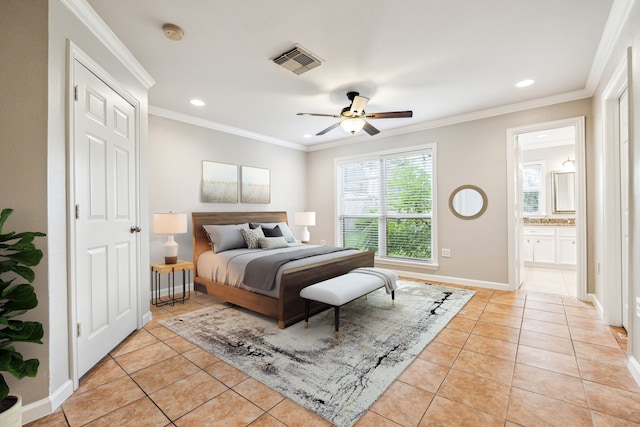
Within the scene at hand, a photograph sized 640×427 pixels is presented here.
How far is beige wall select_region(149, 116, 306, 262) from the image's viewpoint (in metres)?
4.00

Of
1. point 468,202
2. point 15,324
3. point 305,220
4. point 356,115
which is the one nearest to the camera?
point 15,324

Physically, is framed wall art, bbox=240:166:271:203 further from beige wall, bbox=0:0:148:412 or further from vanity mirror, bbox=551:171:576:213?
vanity mirror, bbox=551:171:576:213

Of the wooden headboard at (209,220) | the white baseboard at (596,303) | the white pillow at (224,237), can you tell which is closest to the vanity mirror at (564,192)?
the white baseboard at (596,303)

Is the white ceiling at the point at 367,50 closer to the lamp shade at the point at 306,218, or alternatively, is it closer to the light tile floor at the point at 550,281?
the lamp shade at the point at 306,218

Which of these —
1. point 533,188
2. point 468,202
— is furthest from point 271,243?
point 533,188

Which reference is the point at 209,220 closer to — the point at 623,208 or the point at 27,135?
the point at 27,135

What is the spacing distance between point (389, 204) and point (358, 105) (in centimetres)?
255

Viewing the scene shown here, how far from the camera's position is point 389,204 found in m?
5.45

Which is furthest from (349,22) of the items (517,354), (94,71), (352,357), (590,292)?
(590,292)

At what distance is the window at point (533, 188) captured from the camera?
6254 mm

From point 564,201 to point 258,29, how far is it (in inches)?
267

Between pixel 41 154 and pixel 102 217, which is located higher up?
pixel 41 154

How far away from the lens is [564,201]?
6008 mm

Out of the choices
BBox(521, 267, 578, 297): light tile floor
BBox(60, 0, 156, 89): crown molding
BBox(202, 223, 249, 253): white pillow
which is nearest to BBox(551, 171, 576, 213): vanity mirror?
BBox(521, 267, 578, 297): light tile floor
